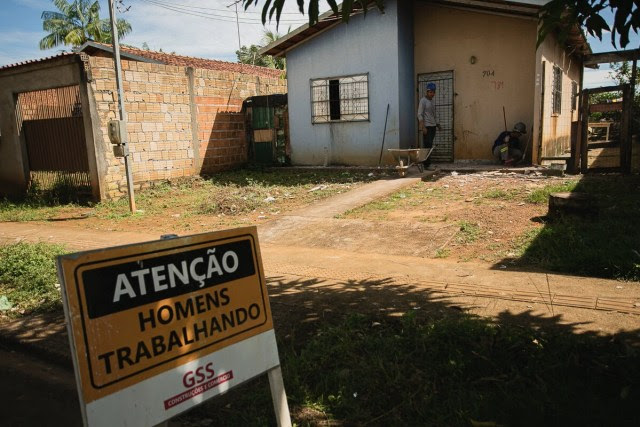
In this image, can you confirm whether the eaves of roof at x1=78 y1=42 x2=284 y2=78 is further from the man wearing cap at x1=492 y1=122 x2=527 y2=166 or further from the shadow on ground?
the shadow on ground

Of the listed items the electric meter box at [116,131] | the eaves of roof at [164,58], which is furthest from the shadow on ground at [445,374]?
the eaves of roof at [164,58]

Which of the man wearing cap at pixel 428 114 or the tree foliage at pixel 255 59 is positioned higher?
the tree foliage at pixel 255 59

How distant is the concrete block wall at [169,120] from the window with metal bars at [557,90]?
890 cm

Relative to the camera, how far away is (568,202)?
6.18 metres

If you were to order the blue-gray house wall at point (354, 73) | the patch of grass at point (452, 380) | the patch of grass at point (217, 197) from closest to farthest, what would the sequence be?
the patch of grass at point (452, 380) < the patch of grass at point (217, 197) < the blue-gray house wall at point (354, 73)

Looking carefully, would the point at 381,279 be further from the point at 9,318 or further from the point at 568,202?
the point at 9,318

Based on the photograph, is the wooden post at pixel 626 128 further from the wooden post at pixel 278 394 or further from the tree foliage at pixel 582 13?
the wooden post at pixel 278 394

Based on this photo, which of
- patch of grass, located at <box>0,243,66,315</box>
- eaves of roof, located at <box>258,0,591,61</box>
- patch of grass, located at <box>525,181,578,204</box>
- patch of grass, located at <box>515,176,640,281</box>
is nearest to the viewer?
patch of grass, located at <box>515,176,640,281</box>

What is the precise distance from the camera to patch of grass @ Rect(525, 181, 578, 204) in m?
7.87

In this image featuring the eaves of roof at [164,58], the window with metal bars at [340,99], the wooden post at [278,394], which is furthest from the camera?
the eaves of roof at [164,58]

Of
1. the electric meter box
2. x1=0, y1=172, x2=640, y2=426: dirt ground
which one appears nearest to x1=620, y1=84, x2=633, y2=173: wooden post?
x1=0, y1=172, x2=640, y2=426: dirt ground

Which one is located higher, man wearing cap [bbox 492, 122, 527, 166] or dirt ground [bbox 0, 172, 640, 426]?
man wearing cap [bbox 492, 122, 527, 166]

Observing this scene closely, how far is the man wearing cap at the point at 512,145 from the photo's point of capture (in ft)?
37.5

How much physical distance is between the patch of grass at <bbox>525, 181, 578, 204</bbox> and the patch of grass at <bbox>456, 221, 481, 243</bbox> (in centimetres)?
189
